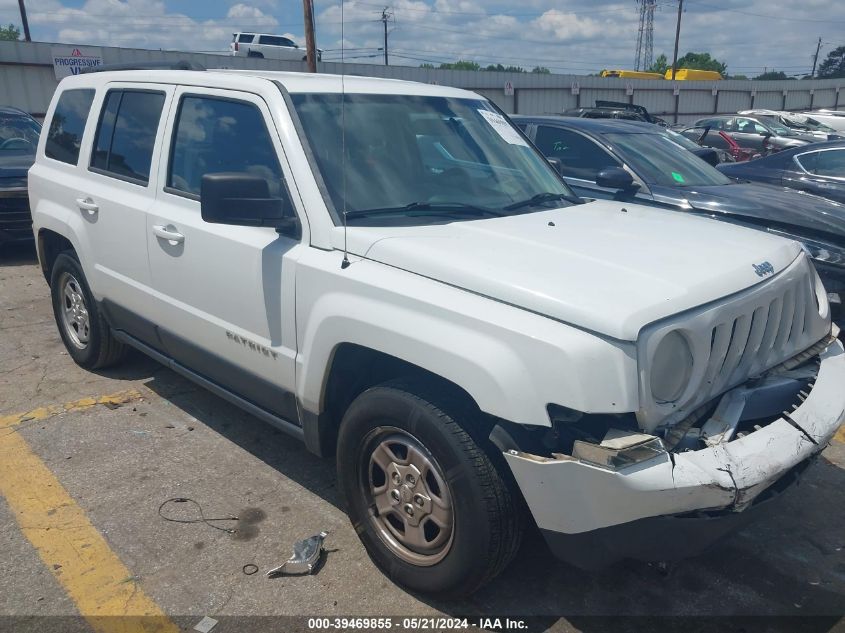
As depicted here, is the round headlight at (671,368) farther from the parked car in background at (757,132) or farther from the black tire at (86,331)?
the parked car in background at (757,132)

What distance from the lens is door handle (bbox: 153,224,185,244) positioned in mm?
3648

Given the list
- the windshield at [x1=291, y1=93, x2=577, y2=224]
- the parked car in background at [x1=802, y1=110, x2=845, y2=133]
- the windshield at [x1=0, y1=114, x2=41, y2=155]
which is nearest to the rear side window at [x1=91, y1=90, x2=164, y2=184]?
the windshield at [x1=291, y1=93, x2=577, y2=224]

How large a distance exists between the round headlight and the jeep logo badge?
65 centimetres

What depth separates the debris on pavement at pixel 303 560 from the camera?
9.89 ft

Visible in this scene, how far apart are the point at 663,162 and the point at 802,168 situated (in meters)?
3.02

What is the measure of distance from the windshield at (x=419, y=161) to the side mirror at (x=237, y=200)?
27 cm

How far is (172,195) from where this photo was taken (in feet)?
12.5

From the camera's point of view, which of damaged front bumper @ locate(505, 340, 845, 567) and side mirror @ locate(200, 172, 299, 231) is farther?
side mirror @ locate(200, 172, 299, 231)

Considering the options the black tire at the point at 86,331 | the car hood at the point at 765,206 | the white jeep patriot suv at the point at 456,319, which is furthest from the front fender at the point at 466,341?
the car hood at the point at 765,206

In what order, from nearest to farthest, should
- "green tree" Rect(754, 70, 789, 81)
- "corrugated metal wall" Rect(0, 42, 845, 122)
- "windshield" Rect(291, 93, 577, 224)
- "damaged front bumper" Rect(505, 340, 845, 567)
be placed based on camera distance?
"damaged front bumper" Rect(505, 340, 845, 567)
"windshield" Rect(291, 93, 577, 224)
"corrugated metal wall" Rect(0, 42, 845, 122)
"green tree" Rect(754, 70, 789, 81)

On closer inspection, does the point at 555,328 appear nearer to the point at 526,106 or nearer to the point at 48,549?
the point at 48,549

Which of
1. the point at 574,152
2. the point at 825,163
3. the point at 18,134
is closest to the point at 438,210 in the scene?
the point at 574,152

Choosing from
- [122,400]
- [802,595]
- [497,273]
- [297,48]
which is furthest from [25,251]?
[297,48]

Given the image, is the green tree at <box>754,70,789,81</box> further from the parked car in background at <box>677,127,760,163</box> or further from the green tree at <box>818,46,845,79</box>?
the parked car in background at <box>677,127,760,163</box>
